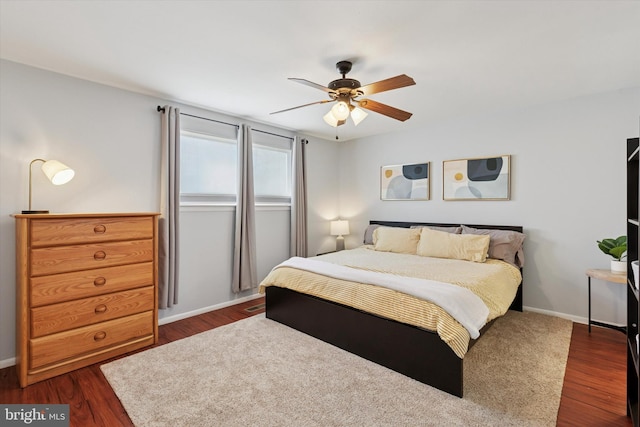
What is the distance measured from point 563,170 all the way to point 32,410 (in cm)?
491

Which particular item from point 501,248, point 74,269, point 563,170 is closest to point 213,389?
point 74,269

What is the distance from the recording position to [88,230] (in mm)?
2465

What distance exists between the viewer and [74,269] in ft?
7.89

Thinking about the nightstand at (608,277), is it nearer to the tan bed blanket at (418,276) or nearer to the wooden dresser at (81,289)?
the tan bed blanket at (418,276)

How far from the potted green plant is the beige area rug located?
2.53ft

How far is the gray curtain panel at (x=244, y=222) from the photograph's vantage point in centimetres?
394

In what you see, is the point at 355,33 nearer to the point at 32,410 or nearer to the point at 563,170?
the point at 563,170

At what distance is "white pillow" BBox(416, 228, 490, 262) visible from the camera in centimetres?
348

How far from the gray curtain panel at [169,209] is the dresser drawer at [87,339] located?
0.47m

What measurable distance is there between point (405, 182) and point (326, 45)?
2818 millimetres

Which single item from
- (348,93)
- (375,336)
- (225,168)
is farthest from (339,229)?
(348,93)

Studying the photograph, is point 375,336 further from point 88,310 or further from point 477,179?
point 477,179

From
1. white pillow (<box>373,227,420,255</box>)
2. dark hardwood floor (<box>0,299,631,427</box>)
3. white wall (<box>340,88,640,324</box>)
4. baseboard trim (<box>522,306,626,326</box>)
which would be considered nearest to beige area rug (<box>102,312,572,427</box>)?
dark hardwood floor (<box>0,299,631,427</box>)

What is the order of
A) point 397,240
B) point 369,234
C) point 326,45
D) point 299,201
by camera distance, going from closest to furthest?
point 326,45
point 397,240
point 299,201
point 369,234
